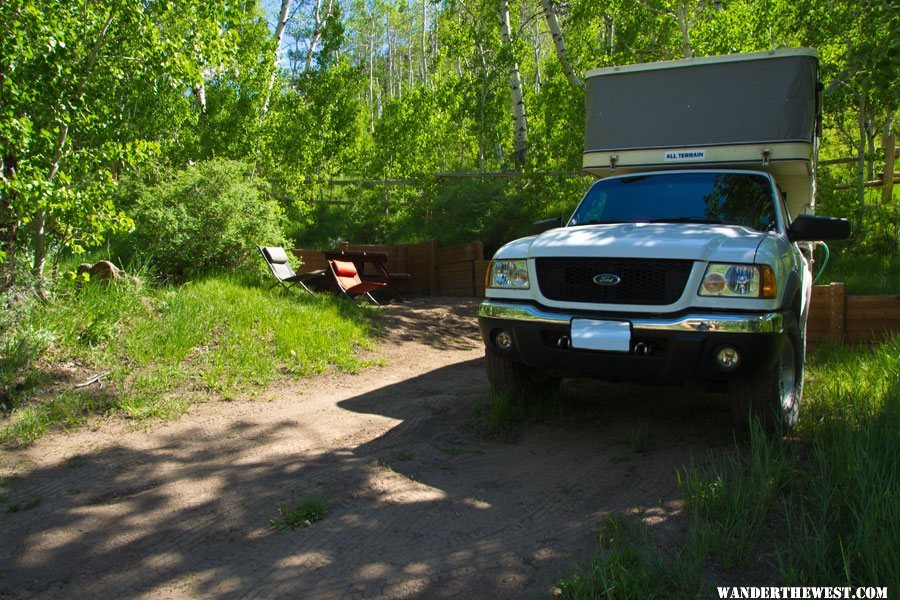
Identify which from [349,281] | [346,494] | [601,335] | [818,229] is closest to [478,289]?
[349,281]

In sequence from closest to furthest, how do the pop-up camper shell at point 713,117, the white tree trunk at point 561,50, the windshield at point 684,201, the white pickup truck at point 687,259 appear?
the white pickup truck at point 687,259 → the windshield at point 684,201 → the pop-up camper shell at point 713,117 → the white tree trunk at point 561,50

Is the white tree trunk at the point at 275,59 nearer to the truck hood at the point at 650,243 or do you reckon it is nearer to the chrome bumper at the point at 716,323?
the truck hood at the point at 650,243

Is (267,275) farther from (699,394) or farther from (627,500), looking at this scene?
(627,500)

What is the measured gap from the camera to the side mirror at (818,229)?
4855 mm

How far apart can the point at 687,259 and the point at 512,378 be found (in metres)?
1.69

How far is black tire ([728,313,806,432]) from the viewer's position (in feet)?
14.5

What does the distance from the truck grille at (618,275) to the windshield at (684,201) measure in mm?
1124

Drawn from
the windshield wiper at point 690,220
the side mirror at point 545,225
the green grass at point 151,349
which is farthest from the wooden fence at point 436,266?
the windshield wiper at point 690,220

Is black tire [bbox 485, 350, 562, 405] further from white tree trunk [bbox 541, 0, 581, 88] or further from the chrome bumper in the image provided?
white tree trunk [bbox 541, 0, 581, 88]

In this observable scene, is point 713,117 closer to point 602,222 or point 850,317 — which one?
point 602,222

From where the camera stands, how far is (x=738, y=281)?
425 centimetres

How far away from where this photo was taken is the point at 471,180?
16.1 meters

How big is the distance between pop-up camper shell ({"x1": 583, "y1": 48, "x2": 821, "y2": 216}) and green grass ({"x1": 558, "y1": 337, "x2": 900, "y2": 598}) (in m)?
2.93

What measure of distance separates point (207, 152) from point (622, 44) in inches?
374
